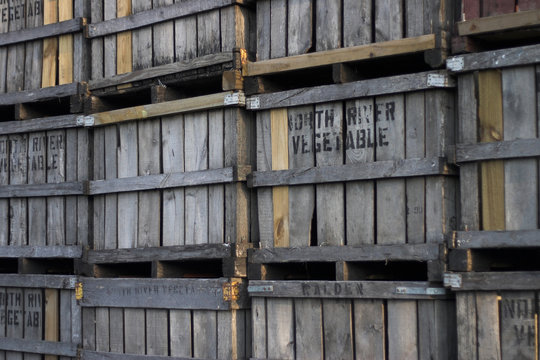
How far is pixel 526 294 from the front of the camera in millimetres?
5852

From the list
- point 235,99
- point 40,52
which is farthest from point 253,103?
point 40,52

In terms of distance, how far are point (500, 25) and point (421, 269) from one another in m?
2.23

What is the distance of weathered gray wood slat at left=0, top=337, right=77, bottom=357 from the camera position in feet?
27.0

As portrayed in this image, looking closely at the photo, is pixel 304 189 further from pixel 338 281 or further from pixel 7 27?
pixel 7 27

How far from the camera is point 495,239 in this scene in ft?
19.7

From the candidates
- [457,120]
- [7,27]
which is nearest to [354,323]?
[457,120]

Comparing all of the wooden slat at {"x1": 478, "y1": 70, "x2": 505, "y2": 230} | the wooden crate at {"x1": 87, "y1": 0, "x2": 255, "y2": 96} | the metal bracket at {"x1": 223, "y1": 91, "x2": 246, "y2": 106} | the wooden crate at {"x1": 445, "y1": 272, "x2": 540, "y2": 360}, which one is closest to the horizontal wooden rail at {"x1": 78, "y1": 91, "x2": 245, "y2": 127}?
the metal bracket at {"x1": 223, "y1": 91, "x2": 246, "y2": 106}

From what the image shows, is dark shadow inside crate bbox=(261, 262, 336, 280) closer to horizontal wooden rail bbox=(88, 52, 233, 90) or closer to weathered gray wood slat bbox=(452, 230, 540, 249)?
weathered gray wood slat bbox=(452, 230, 540, 249)

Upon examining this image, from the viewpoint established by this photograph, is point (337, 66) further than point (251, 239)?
No

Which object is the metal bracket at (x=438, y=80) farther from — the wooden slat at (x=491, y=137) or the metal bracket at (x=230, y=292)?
the metal bracket at (x=230, y=292)

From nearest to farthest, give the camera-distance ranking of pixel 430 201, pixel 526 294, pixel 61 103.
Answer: pixel 526 294, pixel 430 201, pixel 61 103

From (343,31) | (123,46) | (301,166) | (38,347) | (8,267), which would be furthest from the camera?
(8,267)

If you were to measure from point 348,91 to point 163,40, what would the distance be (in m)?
1.98

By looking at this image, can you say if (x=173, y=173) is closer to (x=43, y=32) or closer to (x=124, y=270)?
(x=124, y=270)
